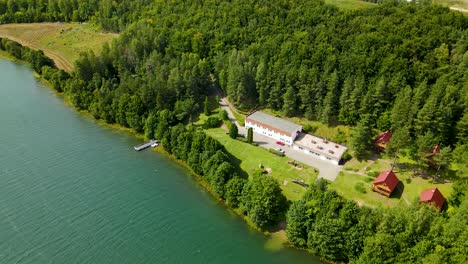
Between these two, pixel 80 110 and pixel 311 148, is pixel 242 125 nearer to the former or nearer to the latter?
pixel 311 148

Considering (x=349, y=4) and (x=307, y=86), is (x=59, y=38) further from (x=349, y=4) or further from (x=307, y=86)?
(x=349, y=4)

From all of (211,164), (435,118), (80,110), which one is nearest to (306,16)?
(435,118)

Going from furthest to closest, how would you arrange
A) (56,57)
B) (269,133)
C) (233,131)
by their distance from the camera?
1. (56,57)
2. (269,133)
3. (233,131)

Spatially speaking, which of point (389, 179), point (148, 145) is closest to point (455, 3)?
point (389, 179)

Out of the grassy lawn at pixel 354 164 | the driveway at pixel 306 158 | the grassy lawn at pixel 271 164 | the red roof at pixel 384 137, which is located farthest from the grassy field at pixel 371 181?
the grassy lawn at pixel 271 164

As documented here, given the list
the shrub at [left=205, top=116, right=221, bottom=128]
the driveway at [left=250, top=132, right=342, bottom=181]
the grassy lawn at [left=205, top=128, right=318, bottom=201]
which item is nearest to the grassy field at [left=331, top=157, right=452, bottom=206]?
the driveway at [left=250, top=132, right=342, bottom=181]

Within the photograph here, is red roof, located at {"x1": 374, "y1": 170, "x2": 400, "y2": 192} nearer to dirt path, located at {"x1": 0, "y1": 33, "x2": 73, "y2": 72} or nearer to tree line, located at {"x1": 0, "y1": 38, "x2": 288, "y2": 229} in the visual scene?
tree line, located at {"x1": 0, "y1": 38, "x2": 288, "y2": 229}

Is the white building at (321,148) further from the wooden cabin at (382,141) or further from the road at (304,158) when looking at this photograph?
the wooden cabin at (382,141)
